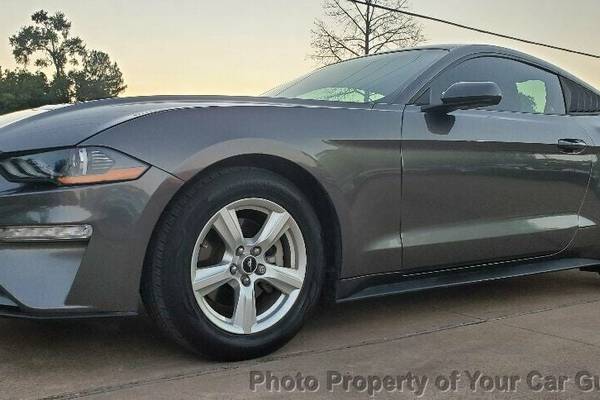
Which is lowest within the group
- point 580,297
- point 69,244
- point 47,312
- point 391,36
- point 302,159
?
point 580,297

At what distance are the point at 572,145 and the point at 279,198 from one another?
192 cm

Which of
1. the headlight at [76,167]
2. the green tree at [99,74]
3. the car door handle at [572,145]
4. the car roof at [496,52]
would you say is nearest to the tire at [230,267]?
the headlight at [76,167]

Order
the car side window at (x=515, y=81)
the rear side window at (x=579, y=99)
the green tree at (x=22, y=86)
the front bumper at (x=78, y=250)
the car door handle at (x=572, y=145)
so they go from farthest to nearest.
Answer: the green tree at (x=22, y=86), the rear side window at (x=579, y=99), the car door handle at (x=572, y=145), the car side window at (x=515, y=81), the front bumper at (x=78, y=250)

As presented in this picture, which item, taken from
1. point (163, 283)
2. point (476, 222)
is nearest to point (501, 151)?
point (476, 222)

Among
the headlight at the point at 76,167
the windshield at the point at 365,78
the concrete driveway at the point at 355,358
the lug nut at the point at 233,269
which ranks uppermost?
the windshield at the point at 365,78

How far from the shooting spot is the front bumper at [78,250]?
2414 mm

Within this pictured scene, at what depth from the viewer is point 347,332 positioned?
10.6 ft

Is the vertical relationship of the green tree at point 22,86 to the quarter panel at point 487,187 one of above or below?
above

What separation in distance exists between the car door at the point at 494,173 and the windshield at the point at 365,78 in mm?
155

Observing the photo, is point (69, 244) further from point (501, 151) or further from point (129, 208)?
point (501, 151)

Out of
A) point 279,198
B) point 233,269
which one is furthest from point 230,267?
point 279,198

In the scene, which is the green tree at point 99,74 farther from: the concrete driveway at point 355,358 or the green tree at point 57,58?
the concrete driveway at point 355,358

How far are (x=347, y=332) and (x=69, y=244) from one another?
4.45 feet

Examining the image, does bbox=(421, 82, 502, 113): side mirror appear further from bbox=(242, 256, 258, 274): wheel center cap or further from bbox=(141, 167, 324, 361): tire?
bbox=(242, 256, 258, 274): wheel center cap
